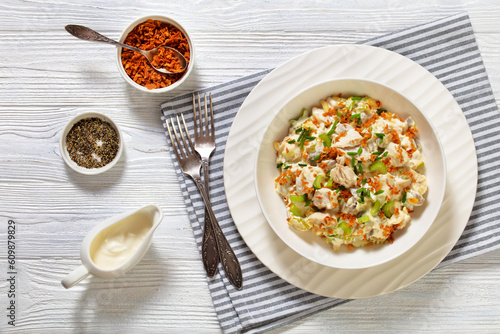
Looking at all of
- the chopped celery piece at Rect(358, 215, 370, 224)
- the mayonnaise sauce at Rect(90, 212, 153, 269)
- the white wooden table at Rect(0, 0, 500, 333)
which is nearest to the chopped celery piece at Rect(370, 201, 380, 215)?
the chopped celery piece at Rect(358, 215, 370, 224)

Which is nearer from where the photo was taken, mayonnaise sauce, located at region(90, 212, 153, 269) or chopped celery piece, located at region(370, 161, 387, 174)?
chopped celery piece, located at region(370, 161, 387, 174)

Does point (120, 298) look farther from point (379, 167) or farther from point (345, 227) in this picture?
point (379, 167)

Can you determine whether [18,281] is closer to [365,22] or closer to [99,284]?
[99,284]

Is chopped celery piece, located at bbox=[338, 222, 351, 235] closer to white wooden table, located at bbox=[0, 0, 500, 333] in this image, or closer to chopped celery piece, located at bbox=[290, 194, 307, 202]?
chopped celery piece, located at bbox=[290, 194, 307, 202]

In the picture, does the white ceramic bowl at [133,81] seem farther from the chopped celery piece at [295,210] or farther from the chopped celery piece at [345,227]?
the chopped celery piece at [345,227]

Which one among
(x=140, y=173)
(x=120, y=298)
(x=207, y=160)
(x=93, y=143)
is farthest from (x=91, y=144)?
(x=120, y=298)

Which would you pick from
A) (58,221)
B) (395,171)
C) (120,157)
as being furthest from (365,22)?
(58,221)

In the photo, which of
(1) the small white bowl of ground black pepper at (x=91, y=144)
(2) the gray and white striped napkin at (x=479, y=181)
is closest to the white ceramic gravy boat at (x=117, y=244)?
(2) the gray and white striped napkin at (x=479, y=181)
